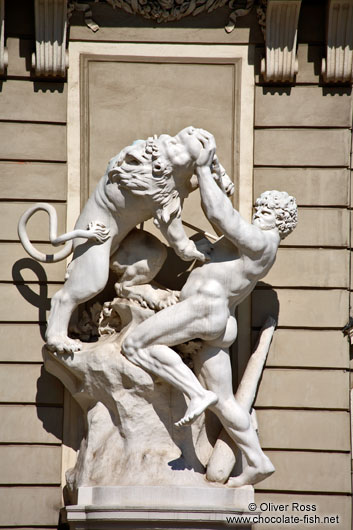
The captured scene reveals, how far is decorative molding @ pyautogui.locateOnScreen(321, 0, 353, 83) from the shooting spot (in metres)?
11.0

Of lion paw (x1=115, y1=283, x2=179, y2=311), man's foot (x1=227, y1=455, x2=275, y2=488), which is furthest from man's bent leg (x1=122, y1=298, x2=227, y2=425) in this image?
man's foot (x1=227, y1=455, x2=275, y2=488)

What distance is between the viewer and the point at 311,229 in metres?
11.0

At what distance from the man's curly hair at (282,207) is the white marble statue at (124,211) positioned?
0.36 meters

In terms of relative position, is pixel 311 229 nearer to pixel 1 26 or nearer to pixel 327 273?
pixel 327 273

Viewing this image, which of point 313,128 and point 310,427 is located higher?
point 313,128

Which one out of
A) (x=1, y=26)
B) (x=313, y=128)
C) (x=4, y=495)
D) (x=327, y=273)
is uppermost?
(x=1, y=26)

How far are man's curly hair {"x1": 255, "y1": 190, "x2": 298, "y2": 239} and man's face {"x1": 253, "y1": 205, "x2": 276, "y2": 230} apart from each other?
0.02 m

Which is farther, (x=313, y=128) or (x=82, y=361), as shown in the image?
(x=313, y=128)

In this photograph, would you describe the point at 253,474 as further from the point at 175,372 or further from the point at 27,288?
the point at 27,288

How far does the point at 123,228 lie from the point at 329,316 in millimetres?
1876

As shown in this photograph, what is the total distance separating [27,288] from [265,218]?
204cm

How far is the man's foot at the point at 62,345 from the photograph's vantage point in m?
10.2

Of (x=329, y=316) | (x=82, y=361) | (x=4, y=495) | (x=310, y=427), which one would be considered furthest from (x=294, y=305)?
(x=4, y=495)

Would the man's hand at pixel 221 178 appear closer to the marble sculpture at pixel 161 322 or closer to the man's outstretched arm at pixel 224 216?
the marble sculpture at pixel 161 322
